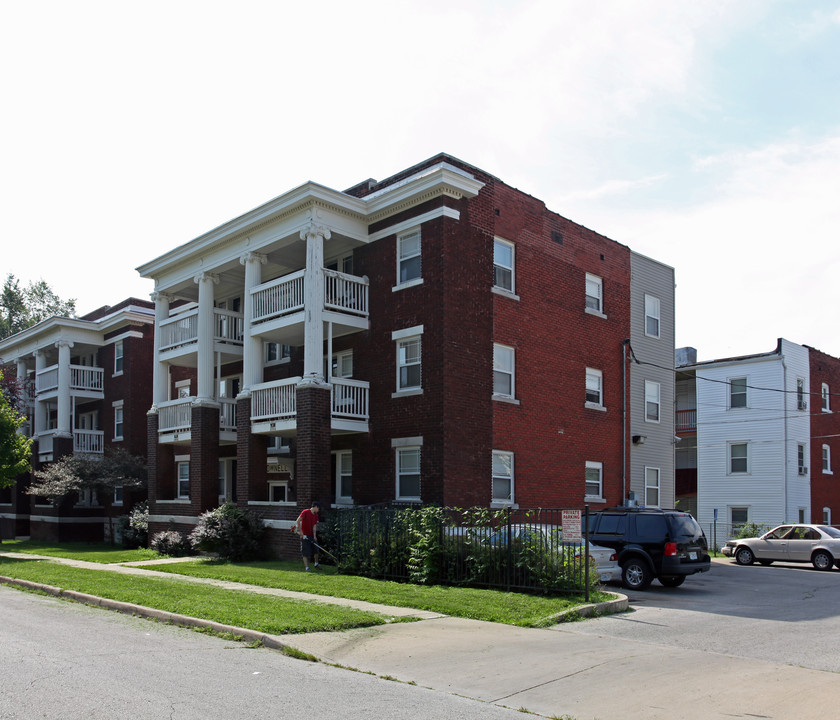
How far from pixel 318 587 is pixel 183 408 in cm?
1369

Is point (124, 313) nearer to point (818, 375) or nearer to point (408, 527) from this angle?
point (408, 527)

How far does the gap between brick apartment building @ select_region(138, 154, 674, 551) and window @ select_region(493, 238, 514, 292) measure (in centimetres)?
7

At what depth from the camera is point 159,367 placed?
29562mm

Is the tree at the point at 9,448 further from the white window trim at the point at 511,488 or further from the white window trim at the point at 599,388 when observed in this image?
the white window trim at the point at 599,388

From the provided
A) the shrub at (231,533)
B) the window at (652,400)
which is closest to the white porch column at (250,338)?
the shrub at (231,533)

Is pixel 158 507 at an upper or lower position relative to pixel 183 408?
lower

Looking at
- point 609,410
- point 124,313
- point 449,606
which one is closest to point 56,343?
point 124,313

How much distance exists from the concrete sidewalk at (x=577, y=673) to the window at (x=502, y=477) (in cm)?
1075

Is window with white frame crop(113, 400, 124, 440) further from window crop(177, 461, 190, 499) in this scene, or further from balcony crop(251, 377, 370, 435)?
balcony crop(251, 377, 370, 435)

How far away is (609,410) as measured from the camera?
88.9ft

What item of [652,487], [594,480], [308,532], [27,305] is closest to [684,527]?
[308,532]

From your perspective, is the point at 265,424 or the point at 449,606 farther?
the point at 265,424

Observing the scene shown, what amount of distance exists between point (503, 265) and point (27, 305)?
4934cm

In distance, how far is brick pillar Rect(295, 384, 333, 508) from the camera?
70.1 ft
